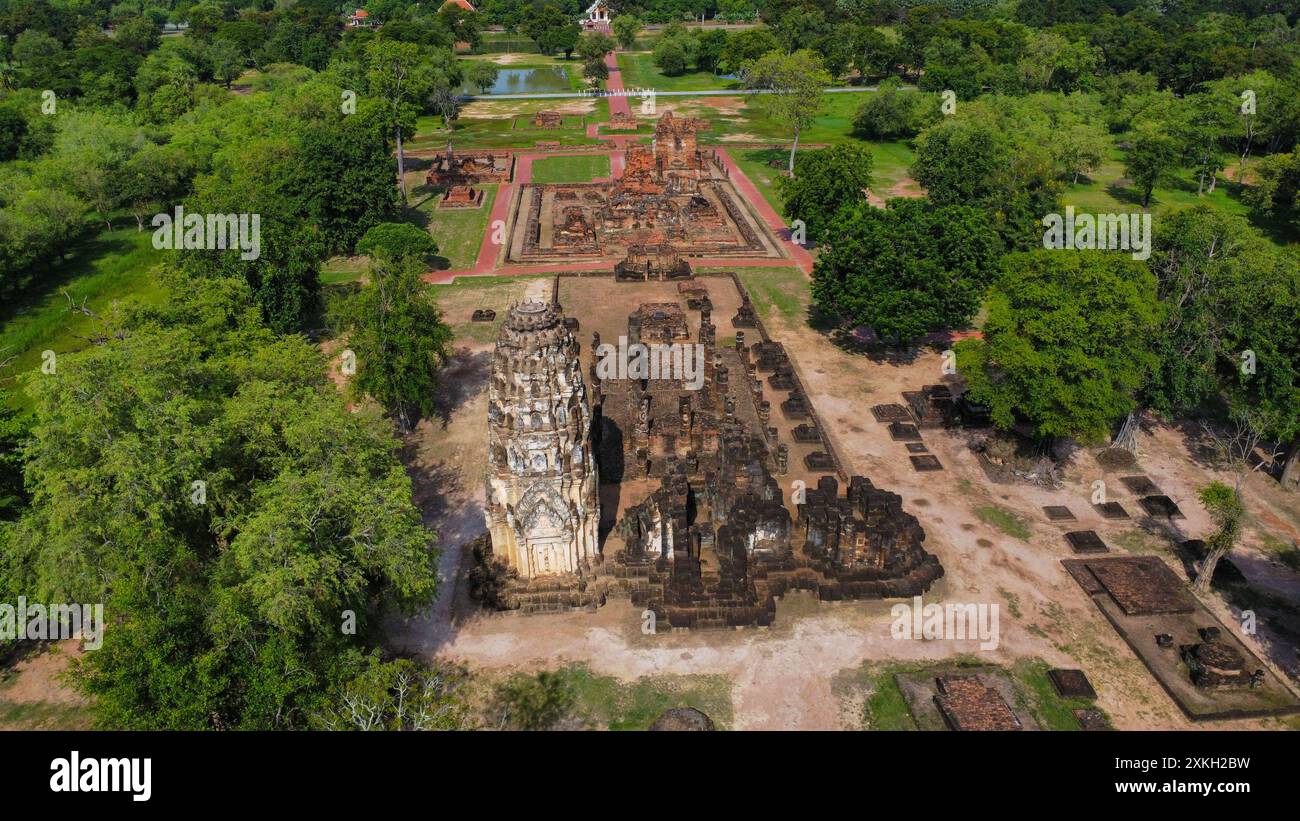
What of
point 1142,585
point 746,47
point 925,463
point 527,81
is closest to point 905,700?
point 1142,585

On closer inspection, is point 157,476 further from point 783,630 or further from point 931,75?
point 931,75

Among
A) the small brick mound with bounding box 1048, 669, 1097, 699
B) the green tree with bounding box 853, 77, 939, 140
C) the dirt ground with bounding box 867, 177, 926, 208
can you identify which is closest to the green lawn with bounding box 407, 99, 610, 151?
the green tree with bounding box 853, 77, 939, 140

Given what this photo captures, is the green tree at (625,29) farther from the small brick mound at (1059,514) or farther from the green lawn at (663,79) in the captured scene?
the small brick mound at (1059,514)

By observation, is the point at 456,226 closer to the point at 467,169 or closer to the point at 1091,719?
the point at 467,169

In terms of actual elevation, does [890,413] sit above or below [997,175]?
below

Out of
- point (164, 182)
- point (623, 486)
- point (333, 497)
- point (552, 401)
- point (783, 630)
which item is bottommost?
point (783, 630)

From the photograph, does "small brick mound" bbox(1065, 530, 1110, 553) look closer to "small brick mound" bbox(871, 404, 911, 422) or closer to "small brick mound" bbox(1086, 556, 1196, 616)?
"small brick mound" bbox(1086, 556, 1196, 616)

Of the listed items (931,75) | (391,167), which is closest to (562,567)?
(391,167)
